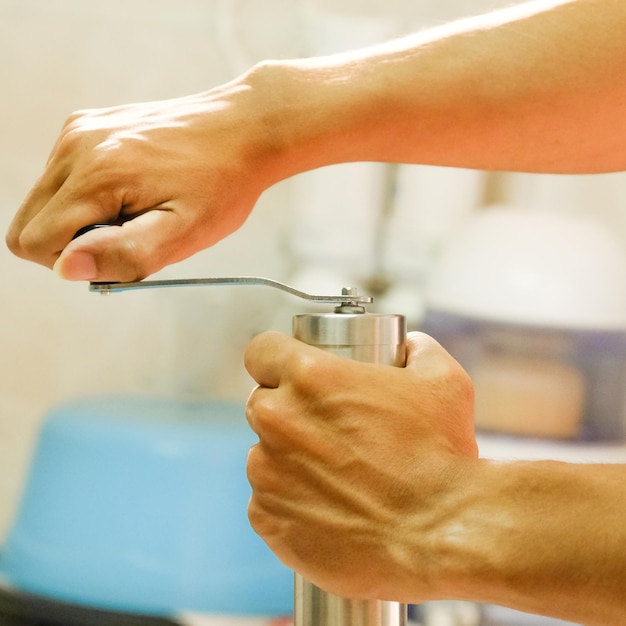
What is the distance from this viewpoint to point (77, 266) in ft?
1.17

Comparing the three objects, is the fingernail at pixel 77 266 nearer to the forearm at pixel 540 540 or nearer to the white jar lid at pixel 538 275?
the forearm at pixel 540 540

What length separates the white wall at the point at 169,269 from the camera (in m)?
0.87

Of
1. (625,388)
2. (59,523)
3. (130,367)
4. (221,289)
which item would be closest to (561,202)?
(625,388)

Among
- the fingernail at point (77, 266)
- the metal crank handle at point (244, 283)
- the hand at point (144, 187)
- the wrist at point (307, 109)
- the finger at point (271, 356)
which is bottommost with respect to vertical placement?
the finger at point (271, 356)

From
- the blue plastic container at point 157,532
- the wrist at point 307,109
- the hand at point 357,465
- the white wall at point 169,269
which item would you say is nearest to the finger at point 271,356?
the hand at point 357,465

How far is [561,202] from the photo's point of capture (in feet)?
3.00

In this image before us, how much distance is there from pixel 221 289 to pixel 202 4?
30cm

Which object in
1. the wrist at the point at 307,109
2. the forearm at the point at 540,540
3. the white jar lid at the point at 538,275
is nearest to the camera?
the forearm at the point at 540,540

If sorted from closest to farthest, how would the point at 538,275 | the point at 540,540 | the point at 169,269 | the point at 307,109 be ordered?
1. the point at 540,540
2. the point at 307,109
3. the point at 538,275
4. the point at 169,269

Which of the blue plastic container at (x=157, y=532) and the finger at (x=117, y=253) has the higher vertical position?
the finger at (x=117, y=253)

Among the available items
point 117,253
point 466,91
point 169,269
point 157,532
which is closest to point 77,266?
point 117,253

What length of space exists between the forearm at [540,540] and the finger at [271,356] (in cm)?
8

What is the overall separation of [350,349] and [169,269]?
63 centimetres

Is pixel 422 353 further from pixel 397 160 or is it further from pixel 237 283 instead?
pixel 397 160
